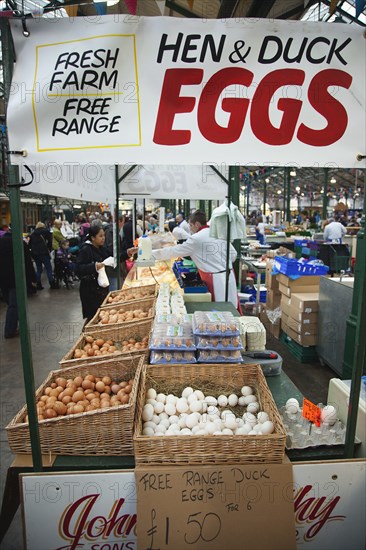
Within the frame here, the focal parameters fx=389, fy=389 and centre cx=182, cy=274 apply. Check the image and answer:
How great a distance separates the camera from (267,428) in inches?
79.9

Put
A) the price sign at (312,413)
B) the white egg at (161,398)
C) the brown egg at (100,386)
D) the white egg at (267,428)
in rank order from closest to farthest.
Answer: the white egg at (267,428) < the price sign at (312,413) < the white egg at (161,398) < the brown egg at (100,386)

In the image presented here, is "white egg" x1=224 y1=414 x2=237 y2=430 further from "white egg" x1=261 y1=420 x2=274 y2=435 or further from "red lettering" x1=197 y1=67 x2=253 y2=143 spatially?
"red lettering" x1=197 y1=67 x2=253 y2=143

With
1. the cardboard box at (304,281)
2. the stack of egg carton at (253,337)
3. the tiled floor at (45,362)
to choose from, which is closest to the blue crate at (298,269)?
the cardboard box at (304,281)

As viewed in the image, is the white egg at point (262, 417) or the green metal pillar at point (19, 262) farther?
the white egg at point (262, 417)

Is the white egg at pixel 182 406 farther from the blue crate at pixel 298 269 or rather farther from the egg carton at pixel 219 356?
the blue crate at pixel 298 269

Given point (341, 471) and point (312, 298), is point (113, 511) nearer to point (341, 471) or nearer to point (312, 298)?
point (341, 471)

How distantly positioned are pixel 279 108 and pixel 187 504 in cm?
187

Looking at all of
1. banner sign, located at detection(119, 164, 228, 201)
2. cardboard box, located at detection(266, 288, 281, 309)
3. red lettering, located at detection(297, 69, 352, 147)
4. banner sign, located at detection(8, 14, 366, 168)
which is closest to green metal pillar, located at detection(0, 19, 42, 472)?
banner sign, located at detection(8, 14, 366, 168)

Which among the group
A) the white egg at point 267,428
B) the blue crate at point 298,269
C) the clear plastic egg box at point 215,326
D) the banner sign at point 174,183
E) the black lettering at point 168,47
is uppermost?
the black lettering at point 168,47

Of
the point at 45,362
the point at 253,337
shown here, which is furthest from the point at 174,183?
the point at 253,337

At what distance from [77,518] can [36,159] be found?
5.70ft

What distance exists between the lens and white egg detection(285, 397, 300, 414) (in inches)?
90.2

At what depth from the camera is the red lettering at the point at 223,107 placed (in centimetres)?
164

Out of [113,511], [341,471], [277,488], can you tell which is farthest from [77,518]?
[341,471]
